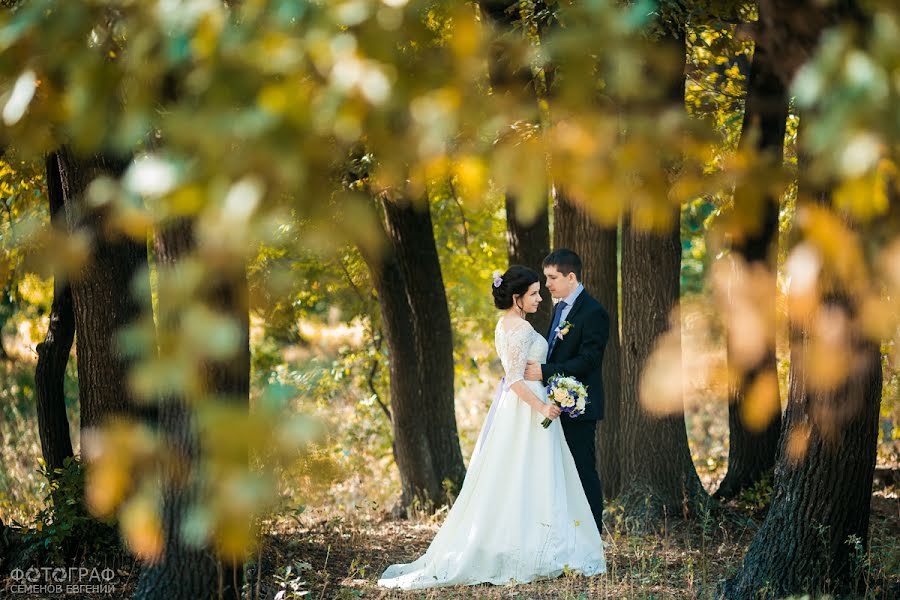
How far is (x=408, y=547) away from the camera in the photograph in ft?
26.9

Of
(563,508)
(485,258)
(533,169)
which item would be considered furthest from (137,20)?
(485,258)

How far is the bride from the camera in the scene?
6.68 m

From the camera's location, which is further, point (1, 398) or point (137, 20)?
point (1, 398)

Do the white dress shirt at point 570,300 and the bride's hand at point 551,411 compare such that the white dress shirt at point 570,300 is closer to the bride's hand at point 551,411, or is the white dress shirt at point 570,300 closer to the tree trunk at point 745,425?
the bride's hand at point 551,411

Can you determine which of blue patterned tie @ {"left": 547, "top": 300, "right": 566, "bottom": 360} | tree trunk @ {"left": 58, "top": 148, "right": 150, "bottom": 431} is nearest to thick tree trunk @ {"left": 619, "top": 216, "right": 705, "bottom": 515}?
blue patterned tie @ {"left": 547, "top": 300, "right": 566, "bottom": 360}

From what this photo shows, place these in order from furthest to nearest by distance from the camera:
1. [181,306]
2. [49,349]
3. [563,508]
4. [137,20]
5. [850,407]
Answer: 1. [49,349]
2. [563,508]
3. [850,407]
4. [137,20]
5. [181,306]

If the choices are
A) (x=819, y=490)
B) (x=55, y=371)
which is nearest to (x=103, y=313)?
(x=55, y=371)

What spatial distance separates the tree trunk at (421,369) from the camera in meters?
9.56

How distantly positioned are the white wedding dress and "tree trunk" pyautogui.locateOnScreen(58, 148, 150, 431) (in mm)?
2280

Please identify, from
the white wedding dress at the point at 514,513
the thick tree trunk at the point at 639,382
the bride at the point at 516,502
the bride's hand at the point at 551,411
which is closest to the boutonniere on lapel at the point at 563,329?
the bride at the point at 516,502

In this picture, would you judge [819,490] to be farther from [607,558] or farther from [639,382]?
[639,382]

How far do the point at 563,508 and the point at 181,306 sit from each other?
17.2ft

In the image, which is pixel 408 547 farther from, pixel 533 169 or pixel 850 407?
pixel 533 169

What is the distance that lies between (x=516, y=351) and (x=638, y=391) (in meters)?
1.72
